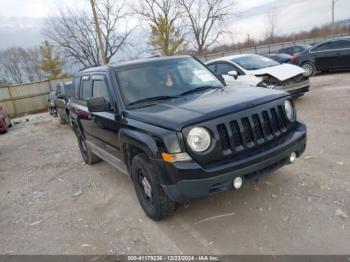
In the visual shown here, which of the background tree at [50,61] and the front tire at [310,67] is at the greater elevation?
the background tree at [50,61]

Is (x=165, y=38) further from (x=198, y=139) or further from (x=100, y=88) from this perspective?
(x=198, y=139)

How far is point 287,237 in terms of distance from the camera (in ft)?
9.59

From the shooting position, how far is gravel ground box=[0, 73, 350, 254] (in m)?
2.97

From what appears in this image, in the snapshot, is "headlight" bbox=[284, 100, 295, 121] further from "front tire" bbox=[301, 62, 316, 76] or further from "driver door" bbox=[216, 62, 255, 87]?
"front tire" bbox=[301, 62, 316, 76]

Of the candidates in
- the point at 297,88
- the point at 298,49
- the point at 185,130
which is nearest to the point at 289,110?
the point at 185,130

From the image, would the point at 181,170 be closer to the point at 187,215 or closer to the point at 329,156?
the point at 187,215

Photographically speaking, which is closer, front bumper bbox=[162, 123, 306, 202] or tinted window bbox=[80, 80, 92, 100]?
front bumper bbox=[162, 123, 306, 202]

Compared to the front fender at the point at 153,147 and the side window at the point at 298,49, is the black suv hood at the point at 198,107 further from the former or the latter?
the side window at the point at 298,49

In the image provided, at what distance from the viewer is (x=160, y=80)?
13.0 ft

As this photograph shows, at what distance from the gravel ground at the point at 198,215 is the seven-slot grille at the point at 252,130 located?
946mm

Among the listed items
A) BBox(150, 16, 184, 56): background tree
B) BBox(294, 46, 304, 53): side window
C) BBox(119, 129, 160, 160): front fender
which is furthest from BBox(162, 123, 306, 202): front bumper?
BBox(150, 16, 184, 56): background tree

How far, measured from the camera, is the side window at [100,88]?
4096 mm

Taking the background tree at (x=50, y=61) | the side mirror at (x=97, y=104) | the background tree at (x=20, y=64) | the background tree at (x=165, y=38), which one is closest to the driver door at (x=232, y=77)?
the side mirror at (x=97, y=104)

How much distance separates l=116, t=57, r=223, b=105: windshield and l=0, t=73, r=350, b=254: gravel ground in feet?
5.03
